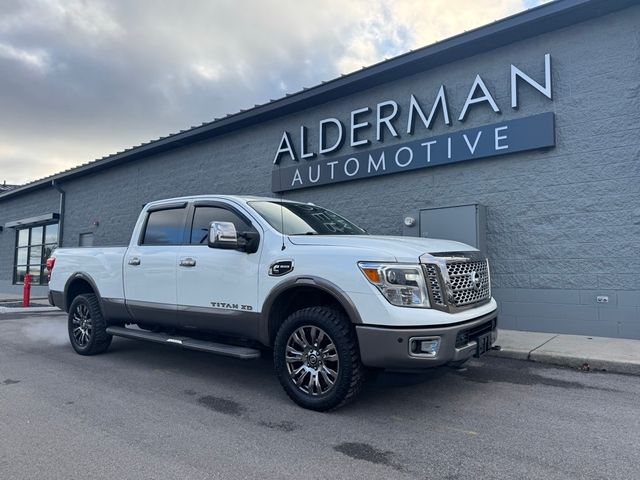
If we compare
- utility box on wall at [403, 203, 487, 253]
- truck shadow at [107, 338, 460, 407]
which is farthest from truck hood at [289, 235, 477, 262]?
utility box on wall at [403, 203, 487, 253]

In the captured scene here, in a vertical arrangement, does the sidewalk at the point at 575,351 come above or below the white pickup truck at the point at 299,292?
below

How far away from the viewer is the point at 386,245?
418 centimetres

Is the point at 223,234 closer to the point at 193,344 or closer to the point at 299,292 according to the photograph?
the point at 299,292

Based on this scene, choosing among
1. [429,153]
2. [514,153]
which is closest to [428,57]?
[429,153]

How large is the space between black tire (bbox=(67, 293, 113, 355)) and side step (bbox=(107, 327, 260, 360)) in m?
0.33

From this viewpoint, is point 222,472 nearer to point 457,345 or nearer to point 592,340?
point 457,345

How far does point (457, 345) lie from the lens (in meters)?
4.04

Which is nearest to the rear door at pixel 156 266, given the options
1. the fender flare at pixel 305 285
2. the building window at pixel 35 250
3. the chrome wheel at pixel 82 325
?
the chrome wheel at pixel 82 325

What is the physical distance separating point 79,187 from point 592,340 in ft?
62.1

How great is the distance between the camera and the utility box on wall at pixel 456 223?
27.5ft

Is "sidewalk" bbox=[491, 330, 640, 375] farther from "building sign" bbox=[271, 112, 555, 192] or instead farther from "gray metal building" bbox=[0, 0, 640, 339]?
"building sign" bbox=[271, 112, 555, 192]

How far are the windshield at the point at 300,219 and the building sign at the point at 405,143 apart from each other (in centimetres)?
398

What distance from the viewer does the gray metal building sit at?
7531 mm

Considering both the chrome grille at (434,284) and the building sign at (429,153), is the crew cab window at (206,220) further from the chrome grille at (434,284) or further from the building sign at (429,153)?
the building sign at (429,153)
